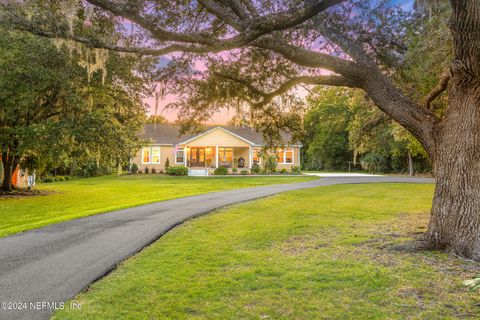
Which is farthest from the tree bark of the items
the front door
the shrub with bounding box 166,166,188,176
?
the front door

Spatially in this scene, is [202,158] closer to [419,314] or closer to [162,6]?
[162,6]

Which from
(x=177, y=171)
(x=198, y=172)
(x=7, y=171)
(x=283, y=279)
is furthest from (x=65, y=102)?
(x=198, y=172)

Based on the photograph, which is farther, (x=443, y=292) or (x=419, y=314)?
(x=443, y=292)

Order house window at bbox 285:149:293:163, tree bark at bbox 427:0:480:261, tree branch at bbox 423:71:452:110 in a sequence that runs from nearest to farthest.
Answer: tree bark at bbox 427:0:480:261 → tree branch at bbox 423:71:452:110 → house window at bbox 285:149:293:163

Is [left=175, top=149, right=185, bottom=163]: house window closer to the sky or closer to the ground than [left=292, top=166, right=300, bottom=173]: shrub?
closer to the sky

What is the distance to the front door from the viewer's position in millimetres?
41406

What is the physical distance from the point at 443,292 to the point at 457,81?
11.7 feet

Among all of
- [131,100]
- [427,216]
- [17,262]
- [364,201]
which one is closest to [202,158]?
[131,100]

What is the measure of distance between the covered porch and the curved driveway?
28.8 meters

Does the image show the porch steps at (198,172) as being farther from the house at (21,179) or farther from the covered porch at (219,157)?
the house at (21,179)

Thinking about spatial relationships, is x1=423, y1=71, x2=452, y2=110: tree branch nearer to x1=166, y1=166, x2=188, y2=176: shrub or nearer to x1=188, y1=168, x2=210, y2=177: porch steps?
x1=166, y1=166, x2=188, y2=176: shrub

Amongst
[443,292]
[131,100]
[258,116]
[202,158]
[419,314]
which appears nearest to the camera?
[419,314]

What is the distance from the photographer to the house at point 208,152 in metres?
39.1

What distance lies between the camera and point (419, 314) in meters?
3.80
